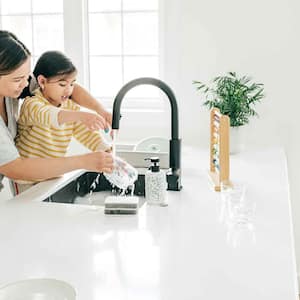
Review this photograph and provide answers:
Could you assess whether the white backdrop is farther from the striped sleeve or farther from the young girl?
the striped sleeve

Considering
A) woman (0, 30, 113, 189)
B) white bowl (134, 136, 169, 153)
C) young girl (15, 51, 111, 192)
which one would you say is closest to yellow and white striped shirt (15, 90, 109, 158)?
young girl (15, 51, 111, 192)

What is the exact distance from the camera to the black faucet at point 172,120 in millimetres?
1856

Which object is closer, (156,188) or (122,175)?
(156,188)

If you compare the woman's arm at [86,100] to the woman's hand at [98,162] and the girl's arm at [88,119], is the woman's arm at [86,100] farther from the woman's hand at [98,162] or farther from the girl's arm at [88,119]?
the woman's hand at [98,162]

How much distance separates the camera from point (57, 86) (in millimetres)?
2154

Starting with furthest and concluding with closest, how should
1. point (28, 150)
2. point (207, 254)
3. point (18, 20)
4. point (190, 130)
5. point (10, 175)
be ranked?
point (18, 20)
point (190, 130)
point (28, 150)
point (10, 175)
point (207, 254)

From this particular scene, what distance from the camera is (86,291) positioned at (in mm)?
1131

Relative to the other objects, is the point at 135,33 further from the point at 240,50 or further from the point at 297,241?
the point at 297,241

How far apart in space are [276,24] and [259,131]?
21.6 inches

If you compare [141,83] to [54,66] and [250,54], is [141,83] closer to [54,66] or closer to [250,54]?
[54,66]

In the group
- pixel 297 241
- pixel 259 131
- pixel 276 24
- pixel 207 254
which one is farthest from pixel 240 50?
pixel 207 254

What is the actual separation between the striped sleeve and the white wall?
1.08 m

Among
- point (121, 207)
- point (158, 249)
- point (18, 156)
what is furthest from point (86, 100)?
point (158, 249)

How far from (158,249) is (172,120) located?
2.29 ft
